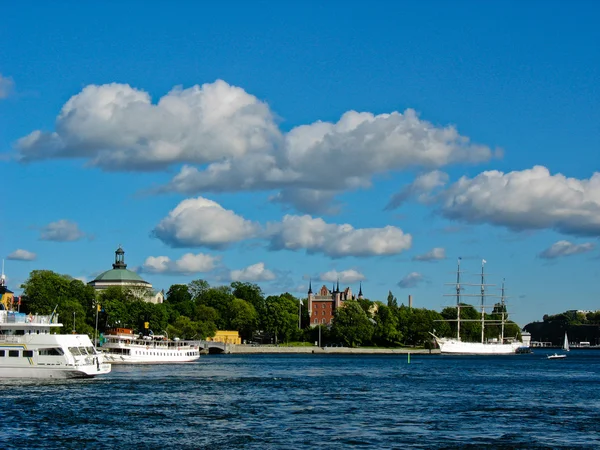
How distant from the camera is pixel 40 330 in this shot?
94375 millimetres

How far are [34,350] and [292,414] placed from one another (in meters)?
37.5

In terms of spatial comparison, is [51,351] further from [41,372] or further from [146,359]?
[146,359]

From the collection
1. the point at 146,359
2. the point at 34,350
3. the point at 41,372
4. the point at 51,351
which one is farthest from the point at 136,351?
the point at 34,350

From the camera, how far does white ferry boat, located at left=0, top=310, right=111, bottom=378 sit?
9162cm

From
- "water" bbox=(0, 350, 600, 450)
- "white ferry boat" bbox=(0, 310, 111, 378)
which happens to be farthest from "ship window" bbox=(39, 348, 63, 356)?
"water" bbox=(0, 350, 600, 450)

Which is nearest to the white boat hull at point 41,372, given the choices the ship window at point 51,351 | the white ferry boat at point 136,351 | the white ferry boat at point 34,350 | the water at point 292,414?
the white ferry boat at point 34,350

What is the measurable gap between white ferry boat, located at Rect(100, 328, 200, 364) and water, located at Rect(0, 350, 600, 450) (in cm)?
5176

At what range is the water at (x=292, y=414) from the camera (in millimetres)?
52125

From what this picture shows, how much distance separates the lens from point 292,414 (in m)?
65.7

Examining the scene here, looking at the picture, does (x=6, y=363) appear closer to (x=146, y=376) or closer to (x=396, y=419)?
(x=146, y=376)

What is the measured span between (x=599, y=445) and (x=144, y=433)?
26787 millimetres

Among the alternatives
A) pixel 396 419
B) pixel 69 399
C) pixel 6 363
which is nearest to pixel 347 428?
pixel 396 419

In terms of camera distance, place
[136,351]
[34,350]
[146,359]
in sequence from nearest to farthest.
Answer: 1. [34,350]
2. [136,351]
3. [146,359]

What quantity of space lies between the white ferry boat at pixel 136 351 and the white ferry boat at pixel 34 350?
5520 cm
